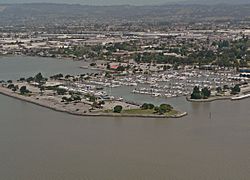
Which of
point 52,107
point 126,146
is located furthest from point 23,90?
point 126,146

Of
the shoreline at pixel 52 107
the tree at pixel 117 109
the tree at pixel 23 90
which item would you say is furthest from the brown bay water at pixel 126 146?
the tree at pixel 23 90

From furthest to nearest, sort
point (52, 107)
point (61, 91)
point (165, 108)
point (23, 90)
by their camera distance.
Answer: point (23, 90) < point (61, 91) < point (52, 107) < point (165, 108)

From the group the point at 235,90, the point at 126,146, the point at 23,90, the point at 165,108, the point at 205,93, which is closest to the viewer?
the point at 126,146

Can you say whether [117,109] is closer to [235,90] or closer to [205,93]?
[205,93]

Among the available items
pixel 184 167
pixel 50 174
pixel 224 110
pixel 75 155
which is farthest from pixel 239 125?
pixel 50 174

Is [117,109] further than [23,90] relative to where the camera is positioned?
No

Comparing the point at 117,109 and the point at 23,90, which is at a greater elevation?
the point at 117,109

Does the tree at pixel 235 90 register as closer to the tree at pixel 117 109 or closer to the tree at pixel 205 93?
the tree at pixel 205 93

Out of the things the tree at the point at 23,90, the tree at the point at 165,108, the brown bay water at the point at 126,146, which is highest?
the tree at the point at 165,108

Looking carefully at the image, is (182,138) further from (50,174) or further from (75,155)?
(50,174)
